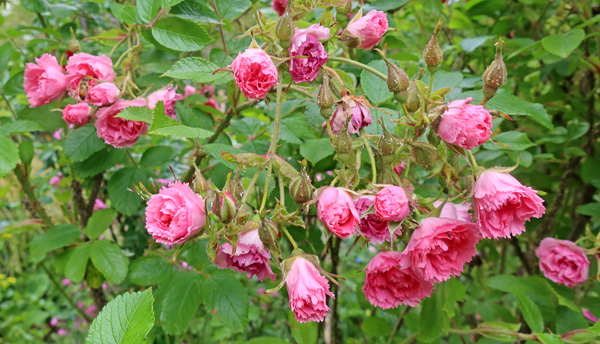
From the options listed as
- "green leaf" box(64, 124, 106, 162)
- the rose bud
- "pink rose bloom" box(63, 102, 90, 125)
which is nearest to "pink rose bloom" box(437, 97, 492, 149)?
the rose bud

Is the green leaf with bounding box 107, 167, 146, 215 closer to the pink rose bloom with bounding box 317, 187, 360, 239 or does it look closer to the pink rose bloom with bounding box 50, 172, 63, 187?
the pink rose bloom with bounding box 317, 187, 360, 239

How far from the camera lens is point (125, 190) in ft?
3.76

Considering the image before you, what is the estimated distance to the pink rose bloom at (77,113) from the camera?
887 millimetres

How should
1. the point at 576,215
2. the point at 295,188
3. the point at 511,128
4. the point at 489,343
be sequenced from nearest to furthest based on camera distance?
the point at 295,188 < the point at 489,343 < the point at 511,128 < the point at 576,215

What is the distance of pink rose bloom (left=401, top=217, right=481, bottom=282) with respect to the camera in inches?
25.1

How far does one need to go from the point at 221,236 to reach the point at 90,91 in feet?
1.41

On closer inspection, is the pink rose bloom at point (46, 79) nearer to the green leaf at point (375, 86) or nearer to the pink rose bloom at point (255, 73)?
the pink rose bloom at point (255, 73)

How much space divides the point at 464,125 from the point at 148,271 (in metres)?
0.85

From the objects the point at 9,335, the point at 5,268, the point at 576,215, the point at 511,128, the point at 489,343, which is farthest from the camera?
the point at 5,268

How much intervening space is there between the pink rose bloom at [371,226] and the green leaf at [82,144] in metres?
0.70

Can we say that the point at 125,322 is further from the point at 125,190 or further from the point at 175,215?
the point at 125,190

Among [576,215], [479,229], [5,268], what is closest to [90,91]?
[479,229]

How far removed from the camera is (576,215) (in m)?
1.61

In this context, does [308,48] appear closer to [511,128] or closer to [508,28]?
[511,128]
